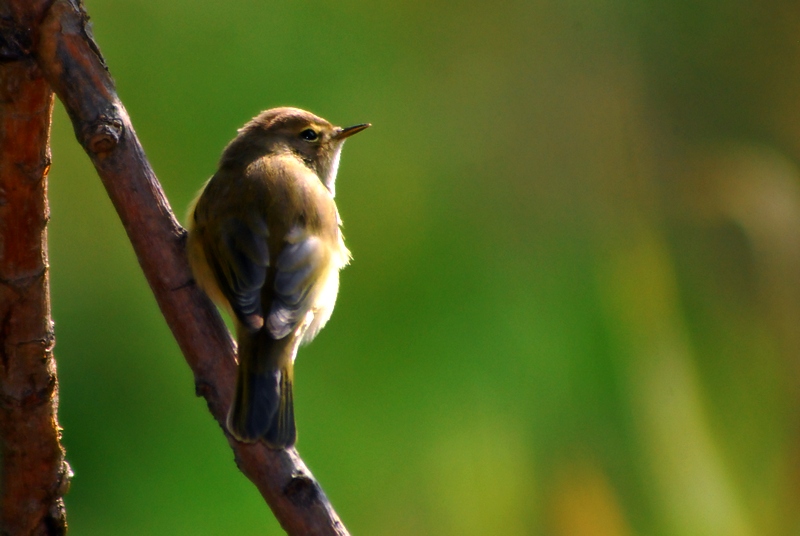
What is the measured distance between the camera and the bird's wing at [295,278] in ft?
6.48

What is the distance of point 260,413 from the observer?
160cm

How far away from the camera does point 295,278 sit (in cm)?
210

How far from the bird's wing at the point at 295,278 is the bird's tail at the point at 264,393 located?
44 mm

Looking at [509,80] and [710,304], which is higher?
[509,80]

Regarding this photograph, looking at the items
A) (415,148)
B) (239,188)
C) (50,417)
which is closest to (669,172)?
(415,148)

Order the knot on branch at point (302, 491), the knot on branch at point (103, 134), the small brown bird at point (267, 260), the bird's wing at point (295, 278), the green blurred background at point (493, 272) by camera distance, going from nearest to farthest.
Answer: the knot on branch at point (302, 491) < the knot on branch at point (103, 134) < the small brown bird at point (267, 260) < the bird's wing at point (295, 278) < the green blurred background at point (493, 272)

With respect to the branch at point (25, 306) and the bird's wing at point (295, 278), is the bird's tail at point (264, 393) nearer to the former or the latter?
the bird's wing at point (295, 278)

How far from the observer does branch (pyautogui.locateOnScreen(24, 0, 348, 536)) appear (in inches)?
58.4

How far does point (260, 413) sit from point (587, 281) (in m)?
2.01

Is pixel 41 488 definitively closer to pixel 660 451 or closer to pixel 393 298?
pixel 393 298

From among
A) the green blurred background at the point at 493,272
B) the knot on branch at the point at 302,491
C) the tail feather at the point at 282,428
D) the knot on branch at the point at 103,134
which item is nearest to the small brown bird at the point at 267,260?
the tail feather at the point at 282,428

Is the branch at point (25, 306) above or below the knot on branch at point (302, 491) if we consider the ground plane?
above

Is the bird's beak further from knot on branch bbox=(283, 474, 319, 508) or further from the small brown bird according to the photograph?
knot on branch bbox=(283, 474, 319, 508)

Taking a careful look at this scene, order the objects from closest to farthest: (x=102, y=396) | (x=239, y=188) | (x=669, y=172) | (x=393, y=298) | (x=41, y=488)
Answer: (x=41, y=488), (x=239, y=188), (x=102, y=396), (x=393, y=298), (x=669, y=172)
